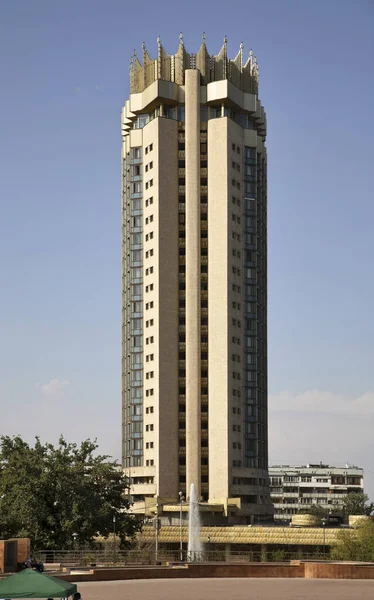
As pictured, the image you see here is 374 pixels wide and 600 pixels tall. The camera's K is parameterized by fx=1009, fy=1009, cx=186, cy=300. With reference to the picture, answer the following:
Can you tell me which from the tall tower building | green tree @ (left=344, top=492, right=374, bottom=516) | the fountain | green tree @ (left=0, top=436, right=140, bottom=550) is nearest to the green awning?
green tree @ (left=0, top=436, right=140, bottom=550)

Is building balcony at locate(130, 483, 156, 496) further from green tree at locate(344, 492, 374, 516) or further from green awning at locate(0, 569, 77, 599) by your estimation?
green awning at locate(0, 569, 77, 599)

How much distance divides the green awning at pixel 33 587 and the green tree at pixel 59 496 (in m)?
47.5

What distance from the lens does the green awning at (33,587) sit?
82.4 feet

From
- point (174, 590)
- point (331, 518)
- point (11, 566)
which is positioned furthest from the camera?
point (331, 518)

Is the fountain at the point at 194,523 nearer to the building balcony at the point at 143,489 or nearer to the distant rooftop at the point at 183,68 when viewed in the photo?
the building balcony at the point at 143,489

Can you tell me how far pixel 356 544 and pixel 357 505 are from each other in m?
84.5

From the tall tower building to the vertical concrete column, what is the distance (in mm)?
127

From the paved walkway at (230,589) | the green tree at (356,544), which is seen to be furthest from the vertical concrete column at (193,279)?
the paved walkway at (230,589)

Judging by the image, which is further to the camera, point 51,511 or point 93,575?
point 51,511

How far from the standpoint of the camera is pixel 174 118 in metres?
128

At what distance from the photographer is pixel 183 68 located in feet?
429

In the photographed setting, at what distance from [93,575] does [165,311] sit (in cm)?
7206

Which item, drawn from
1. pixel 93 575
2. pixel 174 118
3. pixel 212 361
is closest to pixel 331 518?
pixel 212 361

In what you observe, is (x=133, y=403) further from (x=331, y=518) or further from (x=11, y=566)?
(x=11, y=566)
